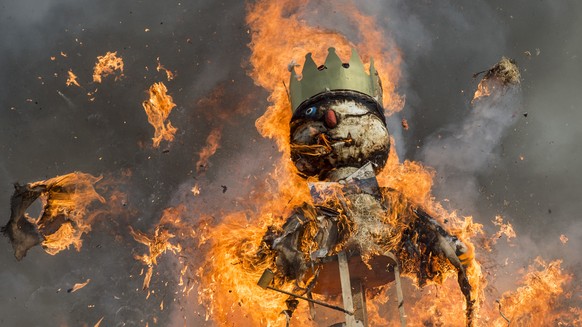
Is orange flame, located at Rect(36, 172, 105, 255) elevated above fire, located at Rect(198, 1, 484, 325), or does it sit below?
below

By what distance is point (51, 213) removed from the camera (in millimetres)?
9344

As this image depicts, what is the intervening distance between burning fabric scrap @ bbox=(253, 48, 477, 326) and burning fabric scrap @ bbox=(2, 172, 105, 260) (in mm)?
3607

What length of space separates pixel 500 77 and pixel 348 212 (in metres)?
6.62

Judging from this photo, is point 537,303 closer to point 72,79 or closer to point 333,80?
point 333,80

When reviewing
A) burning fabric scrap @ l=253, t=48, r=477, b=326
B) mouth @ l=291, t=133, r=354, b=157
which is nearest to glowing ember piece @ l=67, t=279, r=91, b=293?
burning fabric scrap @ l=253, t=48, r=477, b=326

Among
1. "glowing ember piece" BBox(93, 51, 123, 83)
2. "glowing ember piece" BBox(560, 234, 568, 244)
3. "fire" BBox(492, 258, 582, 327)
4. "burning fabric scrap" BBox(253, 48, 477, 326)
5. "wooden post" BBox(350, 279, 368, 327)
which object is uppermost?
"glowing ember piece" BBox(560, 234, 568, 244)

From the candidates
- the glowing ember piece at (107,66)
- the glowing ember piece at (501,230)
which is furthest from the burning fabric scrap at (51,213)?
the glowing ember piece at (501,230)

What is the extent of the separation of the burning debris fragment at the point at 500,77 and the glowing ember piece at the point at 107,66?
9825 millimetres

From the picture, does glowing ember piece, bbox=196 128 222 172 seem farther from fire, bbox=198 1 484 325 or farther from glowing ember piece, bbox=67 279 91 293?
glowing ember piece, bbox=67 279 91 293

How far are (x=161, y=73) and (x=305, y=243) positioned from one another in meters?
8.94

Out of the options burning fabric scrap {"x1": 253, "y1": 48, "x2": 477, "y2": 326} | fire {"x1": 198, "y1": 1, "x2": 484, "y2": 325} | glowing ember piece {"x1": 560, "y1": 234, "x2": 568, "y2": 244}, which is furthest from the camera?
glowing ember piece {"x1": 560, "y1": 234, "x2": 568, "y2": 244}

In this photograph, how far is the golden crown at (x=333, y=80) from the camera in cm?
960

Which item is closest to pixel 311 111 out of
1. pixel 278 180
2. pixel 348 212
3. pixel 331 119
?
pixel 331 119

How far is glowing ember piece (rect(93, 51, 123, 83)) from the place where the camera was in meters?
15.3
